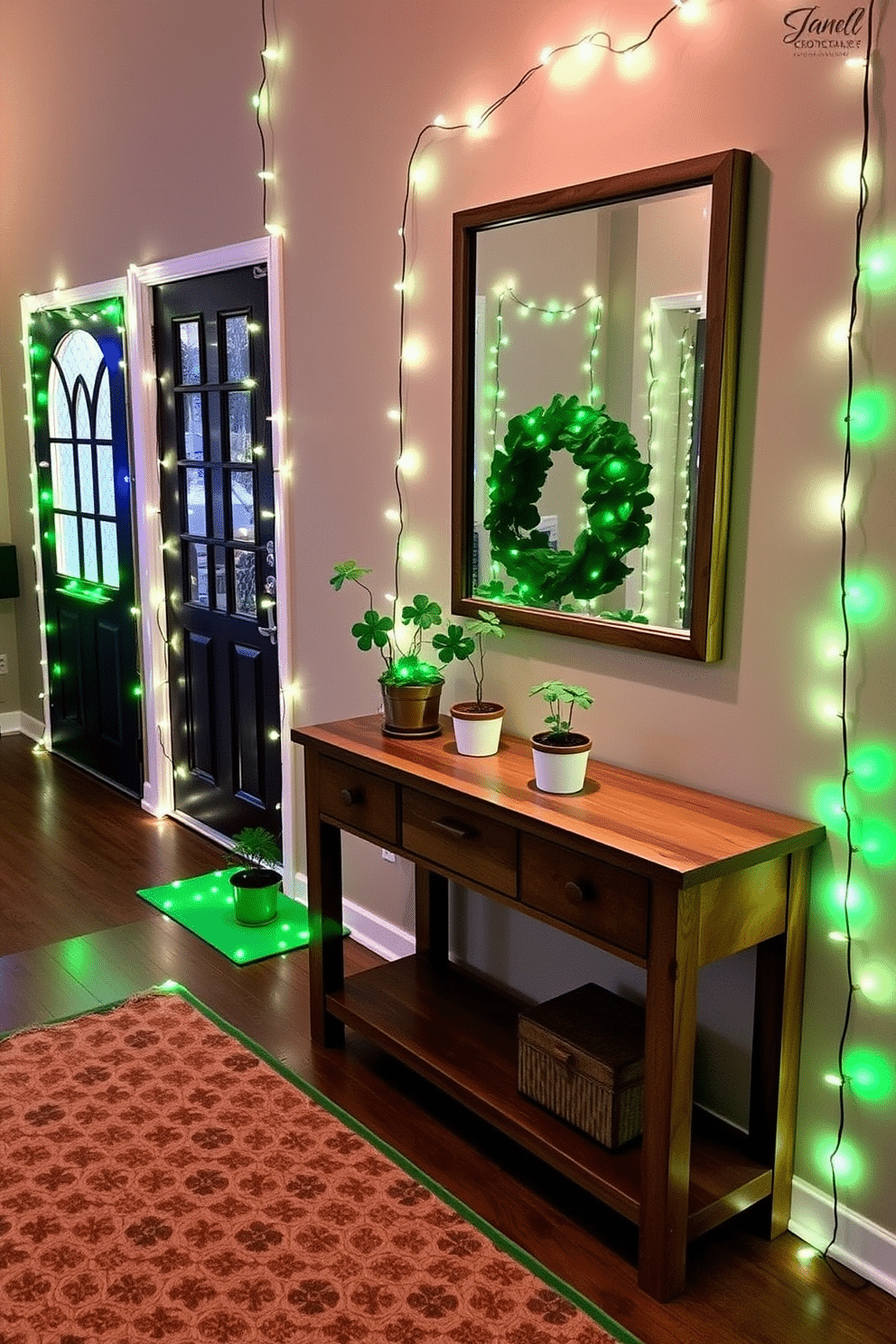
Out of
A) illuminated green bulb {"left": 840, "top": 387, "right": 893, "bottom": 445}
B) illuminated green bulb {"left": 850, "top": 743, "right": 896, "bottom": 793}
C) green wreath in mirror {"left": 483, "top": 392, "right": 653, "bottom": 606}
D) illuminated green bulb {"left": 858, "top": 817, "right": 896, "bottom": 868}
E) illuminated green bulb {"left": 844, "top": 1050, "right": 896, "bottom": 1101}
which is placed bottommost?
illuminated green bulb {"left": 844, "top": 1050, "right": 896, "bottom": 1101}

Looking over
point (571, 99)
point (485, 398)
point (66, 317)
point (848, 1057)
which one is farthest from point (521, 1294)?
point (66, 317)

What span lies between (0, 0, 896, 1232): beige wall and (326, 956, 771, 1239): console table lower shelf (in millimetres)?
128

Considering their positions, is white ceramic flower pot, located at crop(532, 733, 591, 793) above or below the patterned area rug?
above

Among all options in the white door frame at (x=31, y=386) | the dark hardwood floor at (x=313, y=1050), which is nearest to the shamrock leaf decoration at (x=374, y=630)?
the dark hardwood floor at (x=313, y=1050)

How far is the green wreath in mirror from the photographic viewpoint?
2.46m

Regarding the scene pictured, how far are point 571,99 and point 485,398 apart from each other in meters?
0.66

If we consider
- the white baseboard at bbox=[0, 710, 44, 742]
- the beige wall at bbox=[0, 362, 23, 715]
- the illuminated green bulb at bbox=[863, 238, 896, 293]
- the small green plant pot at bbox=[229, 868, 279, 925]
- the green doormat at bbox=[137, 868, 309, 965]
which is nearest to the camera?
the illuminated green bulb at bbox=[863, 238, 896, 293]

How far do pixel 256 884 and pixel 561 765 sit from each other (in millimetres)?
1602

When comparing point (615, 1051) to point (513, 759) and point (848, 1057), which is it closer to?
point (848, 1057)

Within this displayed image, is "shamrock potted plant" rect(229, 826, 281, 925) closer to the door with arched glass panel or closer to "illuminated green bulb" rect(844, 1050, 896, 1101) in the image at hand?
the door with arched glass panel

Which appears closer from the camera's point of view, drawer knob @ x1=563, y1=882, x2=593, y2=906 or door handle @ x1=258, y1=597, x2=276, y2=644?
drawer knob @ x1=563, y1=882, x2=593, y2=906

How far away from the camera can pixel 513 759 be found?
2621mm

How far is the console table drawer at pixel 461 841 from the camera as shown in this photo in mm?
2322

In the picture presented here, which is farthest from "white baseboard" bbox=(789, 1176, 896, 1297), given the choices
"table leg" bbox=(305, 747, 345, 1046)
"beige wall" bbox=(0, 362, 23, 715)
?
"beige wall" bbox=(0, 362, 23, 715)
